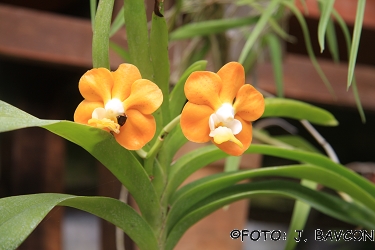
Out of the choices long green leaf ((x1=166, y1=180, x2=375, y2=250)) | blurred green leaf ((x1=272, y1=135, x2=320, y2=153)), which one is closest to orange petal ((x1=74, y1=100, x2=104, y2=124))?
long green leaf ((x1=166, y1=180, x2=375, y2=250))

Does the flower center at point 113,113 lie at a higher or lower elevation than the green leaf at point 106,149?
higher

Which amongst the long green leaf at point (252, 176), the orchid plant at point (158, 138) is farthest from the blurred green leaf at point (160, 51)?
the long green leaf at point (252, 176)

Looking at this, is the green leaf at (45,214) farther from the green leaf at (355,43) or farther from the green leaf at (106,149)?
the green leaf at (355,43)

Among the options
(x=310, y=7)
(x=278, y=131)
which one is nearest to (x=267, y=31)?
(x=310, y=7)

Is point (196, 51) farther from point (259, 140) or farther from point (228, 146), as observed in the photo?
point (228, 146)

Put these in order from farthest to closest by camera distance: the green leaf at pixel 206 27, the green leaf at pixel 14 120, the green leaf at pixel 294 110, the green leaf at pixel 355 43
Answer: the green leaf at pixel 206 27
the green leaf at pixel 294 110
the green leaf at pixel 355 43
the green leaf at pixel 14 120

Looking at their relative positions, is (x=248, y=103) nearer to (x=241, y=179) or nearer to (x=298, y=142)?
(x=241, y=179)

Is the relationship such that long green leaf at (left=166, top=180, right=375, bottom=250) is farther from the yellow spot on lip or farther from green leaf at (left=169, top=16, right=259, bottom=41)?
green leaf at (left=169, top=16, right=259, bottom=41)
